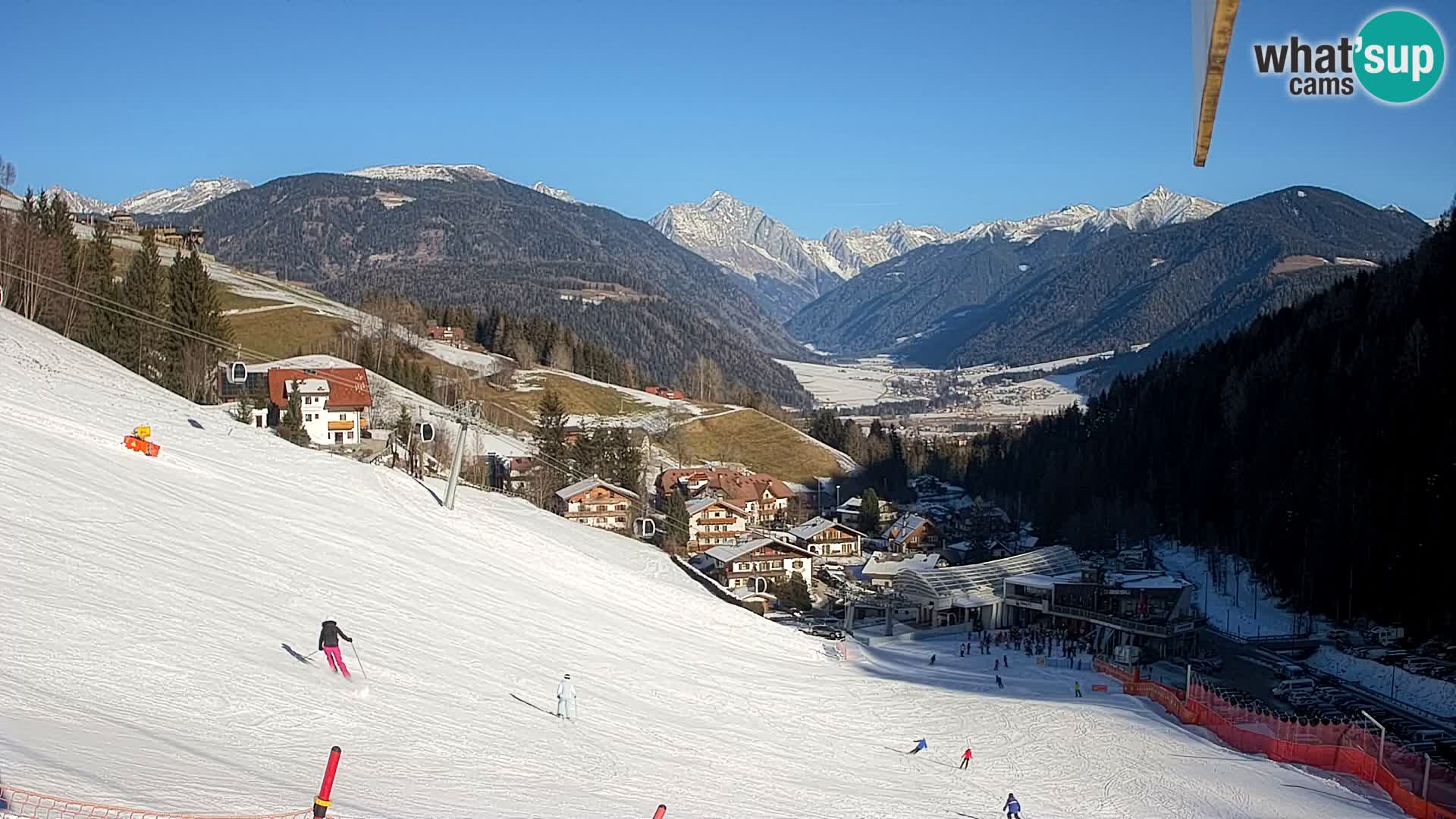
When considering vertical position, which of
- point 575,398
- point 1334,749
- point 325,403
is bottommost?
point 1334,749

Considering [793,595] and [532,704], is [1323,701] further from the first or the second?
[532,704]

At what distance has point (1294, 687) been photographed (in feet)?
132

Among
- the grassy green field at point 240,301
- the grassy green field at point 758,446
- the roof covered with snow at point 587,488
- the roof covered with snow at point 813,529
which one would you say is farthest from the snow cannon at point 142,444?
the grassy green field at point 240,301

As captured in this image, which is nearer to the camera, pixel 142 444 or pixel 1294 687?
pixel 142 444

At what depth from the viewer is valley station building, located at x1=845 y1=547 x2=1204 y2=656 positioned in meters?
52.0

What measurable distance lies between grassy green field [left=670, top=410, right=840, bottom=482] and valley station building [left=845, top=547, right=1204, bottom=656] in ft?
161

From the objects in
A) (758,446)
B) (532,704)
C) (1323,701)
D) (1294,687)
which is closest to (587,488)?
(1294,687)

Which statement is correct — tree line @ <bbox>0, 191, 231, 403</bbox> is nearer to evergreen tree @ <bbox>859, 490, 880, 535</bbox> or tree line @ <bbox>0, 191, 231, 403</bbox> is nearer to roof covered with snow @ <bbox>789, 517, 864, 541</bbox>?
roof covered with snow @ <bbox>789, 517, 864, 541</bbox>

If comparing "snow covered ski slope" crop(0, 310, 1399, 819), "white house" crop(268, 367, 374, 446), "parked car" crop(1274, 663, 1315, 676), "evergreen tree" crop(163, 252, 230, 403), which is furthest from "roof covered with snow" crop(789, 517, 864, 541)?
"snow covered ski slope" crop(0, 310, 1399, 819)

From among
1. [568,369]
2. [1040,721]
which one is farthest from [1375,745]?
[568,369]

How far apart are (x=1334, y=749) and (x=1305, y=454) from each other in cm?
4328

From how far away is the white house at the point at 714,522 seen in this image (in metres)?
75.1

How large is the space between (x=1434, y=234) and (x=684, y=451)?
6325cm

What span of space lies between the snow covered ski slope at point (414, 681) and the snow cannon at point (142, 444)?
1.36 ft
